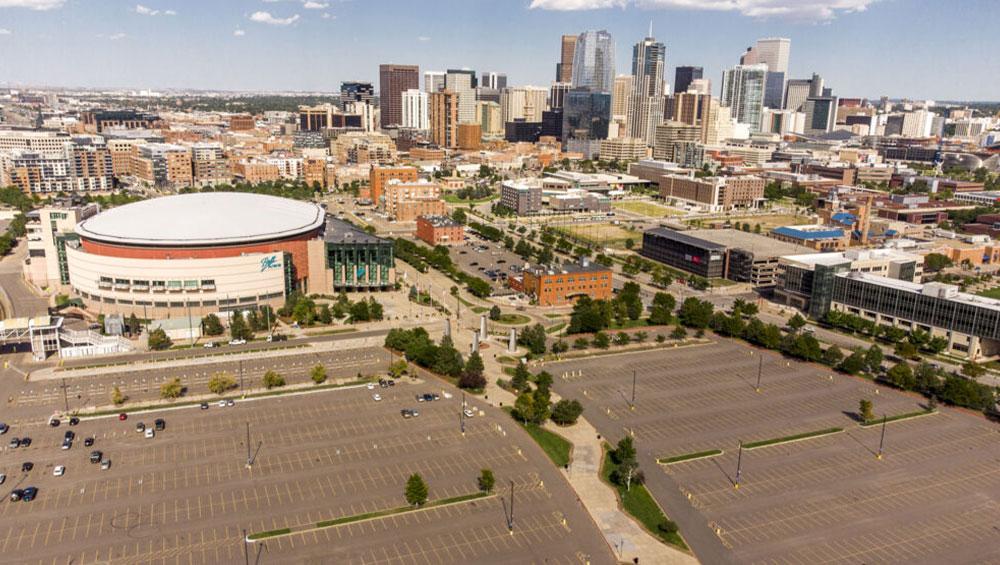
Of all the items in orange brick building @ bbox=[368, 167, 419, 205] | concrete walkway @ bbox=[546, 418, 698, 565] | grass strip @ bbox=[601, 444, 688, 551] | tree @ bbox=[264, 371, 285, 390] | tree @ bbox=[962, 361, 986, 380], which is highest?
orange brick building @ bbox=[368, 167, 419, 205]

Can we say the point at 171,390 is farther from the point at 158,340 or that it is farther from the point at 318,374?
the point at 158,340

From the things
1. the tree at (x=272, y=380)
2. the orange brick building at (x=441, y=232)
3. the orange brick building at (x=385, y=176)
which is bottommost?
the tree at (x=272, y=380)

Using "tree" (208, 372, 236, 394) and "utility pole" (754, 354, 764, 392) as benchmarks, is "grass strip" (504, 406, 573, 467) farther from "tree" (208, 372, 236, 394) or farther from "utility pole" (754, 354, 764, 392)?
"tree" (208, 372, 236, 394)

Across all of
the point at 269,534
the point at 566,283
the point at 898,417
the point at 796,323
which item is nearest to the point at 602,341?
the point at 566,283

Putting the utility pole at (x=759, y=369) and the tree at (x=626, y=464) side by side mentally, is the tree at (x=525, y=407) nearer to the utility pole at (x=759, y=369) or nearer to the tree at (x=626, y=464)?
the tree at (x=626, y=464)

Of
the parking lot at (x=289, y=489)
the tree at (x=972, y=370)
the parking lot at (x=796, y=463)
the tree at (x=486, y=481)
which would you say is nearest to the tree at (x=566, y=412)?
the parking lot at (x=796, y=463)

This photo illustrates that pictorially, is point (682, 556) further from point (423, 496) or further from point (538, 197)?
point (538, 197)

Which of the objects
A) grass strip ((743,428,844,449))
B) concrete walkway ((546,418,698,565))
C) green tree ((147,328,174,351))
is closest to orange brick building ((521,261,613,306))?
concrete walkway ((546,418,698,565))
